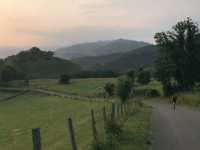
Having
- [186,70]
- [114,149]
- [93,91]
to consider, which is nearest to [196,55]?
[186,70]

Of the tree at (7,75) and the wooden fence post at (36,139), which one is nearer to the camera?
the wooden fence post at (36,139)

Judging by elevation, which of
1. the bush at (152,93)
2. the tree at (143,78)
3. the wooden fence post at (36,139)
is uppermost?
the wooden fence post at (36,139)

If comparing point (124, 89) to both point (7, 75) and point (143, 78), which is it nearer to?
point (143, 78)

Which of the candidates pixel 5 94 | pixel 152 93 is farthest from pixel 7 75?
pixel 152 93

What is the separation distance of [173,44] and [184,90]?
30.9 ft


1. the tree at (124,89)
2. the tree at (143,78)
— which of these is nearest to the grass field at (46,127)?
the tree at (124,89)

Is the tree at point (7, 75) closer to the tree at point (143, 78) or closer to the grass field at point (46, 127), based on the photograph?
the grass field at point (46, 127)

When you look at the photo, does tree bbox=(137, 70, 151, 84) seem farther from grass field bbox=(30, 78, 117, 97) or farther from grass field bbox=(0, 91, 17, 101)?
grass field bbox=(0, 91, 17, 101)

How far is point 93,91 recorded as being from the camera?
11494cm

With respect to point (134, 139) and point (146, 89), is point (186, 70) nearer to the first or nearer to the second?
point (146, 89)

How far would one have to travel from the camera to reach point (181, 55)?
285 feet

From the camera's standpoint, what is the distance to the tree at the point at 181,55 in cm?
8675

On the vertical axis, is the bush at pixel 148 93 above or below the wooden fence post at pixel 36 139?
below

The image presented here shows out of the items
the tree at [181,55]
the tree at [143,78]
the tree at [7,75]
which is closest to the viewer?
the tree at [181,55]
